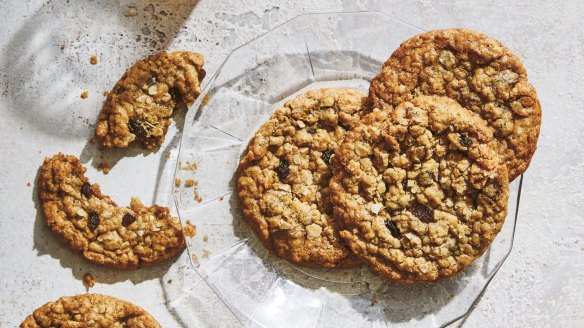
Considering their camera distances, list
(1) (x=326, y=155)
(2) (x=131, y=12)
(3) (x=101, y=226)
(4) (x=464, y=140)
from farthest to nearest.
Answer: (2) (x=131, y=12) → (3) (x=101, y=226) → (1) (x=326, y=155) → (4) (x=464, y=140)

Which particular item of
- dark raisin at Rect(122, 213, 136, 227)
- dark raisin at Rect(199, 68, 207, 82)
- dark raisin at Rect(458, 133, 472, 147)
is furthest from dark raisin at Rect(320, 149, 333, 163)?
dark raisin at Rect(122, 213, 136, 227)

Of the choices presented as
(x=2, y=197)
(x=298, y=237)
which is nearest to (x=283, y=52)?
(x=298, y=237)

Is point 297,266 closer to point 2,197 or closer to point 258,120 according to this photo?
point 258,120

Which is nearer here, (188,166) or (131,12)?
(188,166)

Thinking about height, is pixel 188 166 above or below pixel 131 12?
below

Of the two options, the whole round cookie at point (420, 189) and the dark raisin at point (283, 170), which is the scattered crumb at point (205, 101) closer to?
the dark raisin at point (283, 170)

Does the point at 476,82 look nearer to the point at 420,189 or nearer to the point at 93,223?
the point at 420,189

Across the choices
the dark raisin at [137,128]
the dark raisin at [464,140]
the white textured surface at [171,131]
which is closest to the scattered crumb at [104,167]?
the white textured surface at [171,131]

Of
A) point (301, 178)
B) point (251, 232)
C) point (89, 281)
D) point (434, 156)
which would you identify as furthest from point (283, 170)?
point (89, 281)
